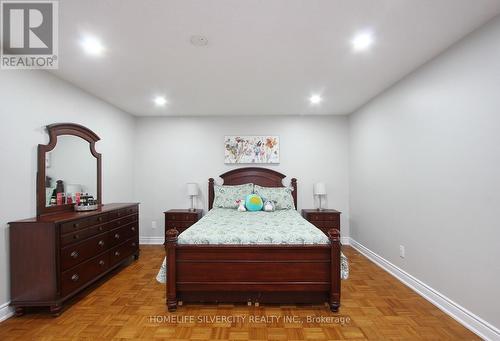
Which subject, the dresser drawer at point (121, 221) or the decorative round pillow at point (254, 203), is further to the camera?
the decorative round pillow at point (254, 203)

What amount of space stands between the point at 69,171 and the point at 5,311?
146 cm

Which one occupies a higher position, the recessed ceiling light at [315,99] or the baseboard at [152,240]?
the recessed ceiling light at [315,99]

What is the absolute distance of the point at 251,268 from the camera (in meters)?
2.32

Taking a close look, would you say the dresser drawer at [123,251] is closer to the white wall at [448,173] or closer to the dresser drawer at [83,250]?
the dresser drawer at [83,250]

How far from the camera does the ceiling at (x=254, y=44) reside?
168 cm

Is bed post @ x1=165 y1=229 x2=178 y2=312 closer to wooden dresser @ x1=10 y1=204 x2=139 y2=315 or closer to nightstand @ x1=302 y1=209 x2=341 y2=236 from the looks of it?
wooden dresser @ x1=10 y1=204 x2=139 y2=315

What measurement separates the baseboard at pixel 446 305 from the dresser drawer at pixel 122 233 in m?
3.61

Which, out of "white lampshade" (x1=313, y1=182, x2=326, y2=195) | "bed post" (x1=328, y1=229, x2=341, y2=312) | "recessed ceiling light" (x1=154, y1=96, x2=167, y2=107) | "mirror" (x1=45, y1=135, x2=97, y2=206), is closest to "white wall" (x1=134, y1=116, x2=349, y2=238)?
"white lampshade" (x1=313, y1=182, x2=326, y2=195)

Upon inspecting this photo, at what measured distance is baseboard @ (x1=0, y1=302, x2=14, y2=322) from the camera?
6.93 feet

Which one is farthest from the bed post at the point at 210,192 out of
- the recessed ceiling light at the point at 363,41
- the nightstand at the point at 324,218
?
the recessed ceiling light at the point at 363,41

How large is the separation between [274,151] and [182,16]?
3.05 m

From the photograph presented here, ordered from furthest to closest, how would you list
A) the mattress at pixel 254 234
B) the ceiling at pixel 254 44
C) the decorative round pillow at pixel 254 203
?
the decorative round pillow at pixel 254 203 < the mattress at pixel 254 234 < the ceiling at pixel 254 44

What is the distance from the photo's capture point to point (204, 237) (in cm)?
239

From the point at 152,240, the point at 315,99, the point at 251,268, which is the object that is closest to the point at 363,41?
the point at 315,99
